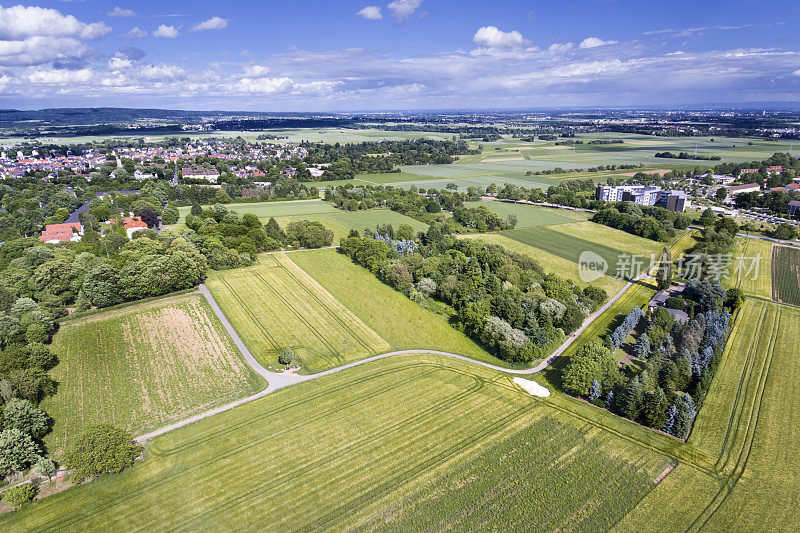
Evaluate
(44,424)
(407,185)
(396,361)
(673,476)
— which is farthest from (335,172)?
(673,476)

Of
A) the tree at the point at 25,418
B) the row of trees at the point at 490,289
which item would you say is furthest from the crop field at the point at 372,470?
the row of trees at the point at 490,289

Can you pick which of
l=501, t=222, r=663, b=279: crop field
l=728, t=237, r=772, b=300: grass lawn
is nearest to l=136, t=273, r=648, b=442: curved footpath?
l=501, t=222, r=663, b=279: crop field

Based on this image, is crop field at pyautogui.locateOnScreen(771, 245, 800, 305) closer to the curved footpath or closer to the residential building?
the curved footpath

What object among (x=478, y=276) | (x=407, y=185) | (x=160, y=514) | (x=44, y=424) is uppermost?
(x=407, y=185)

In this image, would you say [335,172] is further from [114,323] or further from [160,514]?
[160,514]

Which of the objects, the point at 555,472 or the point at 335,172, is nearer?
the point at 555,472
